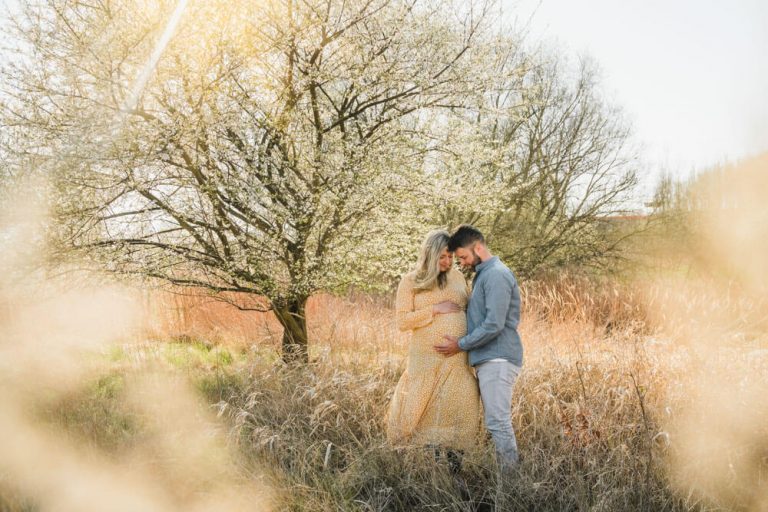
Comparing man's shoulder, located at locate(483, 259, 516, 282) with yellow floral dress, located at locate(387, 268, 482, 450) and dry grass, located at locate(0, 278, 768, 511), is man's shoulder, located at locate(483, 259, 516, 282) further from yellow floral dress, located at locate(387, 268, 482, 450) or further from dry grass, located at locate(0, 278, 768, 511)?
dry grass, located at locate(0, 278, 768, 511)

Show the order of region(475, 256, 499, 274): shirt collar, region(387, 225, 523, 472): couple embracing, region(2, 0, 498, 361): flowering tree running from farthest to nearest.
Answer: region(2, 0, 498, 361): flowering tree < region(475, 256, 499, 274): shirt collar < region(387, 225, 523, 472): couple embracing

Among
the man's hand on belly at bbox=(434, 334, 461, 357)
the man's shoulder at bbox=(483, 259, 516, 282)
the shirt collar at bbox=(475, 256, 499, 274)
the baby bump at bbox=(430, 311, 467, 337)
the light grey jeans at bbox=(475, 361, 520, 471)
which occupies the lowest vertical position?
the light grey jeans at bbox=(475, 361, 520, 471)

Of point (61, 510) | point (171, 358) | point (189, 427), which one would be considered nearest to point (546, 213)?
point (171, 358)

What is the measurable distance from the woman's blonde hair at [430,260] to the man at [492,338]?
8 centimetres

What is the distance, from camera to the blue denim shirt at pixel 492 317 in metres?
4.21

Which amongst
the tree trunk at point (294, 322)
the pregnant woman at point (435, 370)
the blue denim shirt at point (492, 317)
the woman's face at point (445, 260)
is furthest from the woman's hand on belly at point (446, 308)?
the tree trunk at point (294, 322)

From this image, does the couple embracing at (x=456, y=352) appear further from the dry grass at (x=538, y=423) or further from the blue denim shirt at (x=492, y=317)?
the dry grass at (x=538, y=423)

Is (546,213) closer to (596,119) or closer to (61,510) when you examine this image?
(596,119)

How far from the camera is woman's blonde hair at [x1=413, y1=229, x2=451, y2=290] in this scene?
449 cm

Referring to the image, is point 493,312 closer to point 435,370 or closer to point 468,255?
point 468,255

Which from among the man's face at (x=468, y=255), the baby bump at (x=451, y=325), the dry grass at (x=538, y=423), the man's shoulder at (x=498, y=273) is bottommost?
the dry grass at (x=538, y=423)

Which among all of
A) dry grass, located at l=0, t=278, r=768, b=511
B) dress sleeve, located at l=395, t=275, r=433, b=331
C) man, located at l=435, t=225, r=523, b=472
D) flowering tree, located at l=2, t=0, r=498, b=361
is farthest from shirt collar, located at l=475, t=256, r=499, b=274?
flowering tree, located at l=2, t=0, r=498, b=361

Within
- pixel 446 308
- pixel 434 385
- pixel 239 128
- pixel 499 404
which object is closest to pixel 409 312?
pixel 446 308

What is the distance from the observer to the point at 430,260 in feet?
14.8
